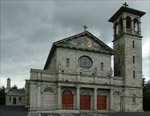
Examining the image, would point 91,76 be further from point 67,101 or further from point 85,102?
point 67,101

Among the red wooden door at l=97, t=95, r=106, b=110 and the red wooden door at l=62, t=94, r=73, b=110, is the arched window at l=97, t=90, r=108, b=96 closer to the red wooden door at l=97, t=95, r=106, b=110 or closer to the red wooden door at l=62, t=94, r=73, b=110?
the red wooden door at l=97, t=95, r=106, b=110

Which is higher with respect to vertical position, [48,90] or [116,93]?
[48,90]

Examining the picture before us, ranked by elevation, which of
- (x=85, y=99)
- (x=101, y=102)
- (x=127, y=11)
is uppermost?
(x=127, y=11)

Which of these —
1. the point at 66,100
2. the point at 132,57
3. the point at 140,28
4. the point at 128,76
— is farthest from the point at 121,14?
the point at 66,100

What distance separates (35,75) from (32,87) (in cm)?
175

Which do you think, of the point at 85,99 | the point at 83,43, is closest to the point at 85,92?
the point at 85,99

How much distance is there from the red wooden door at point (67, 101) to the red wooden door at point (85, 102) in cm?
178

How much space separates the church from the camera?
2787 centimetres

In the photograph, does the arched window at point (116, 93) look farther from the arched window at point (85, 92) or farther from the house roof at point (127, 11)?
the house roof at point (127, 11)

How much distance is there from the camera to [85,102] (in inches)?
1184

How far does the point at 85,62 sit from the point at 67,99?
6899mm

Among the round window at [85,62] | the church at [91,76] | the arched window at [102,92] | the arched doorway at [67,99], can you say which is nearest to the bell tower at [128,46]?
the church at [91,76]

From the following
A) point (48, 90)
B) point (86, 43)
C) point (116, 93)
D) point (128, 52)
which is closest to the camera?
point (48, 90)

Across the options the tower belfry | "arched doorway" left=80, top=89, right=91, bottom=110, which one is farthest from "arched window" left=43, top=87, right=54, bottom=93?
the tower belfry
